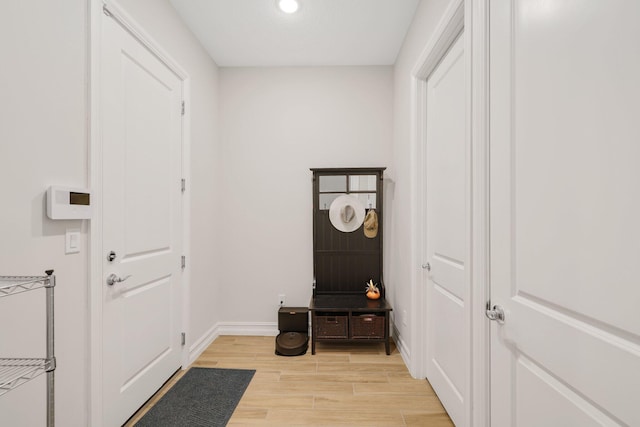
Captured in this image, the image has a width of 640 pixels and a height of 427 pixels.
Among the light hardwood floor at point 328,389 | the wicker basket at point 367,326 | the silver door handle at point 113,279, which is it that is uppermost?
the silver door handle at point 113,279

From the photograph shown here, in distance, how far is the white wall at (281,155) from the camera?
3250 millimetres

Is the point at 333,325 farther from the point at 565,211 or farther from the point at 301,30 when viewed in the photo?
the point at 301,30

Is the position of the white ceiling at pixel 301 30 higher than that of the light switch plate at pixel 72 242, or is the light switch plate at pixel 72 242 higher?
the white ceiling at pixel 301 30

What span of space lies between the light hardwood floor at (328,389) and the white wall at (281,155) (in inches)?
23.6

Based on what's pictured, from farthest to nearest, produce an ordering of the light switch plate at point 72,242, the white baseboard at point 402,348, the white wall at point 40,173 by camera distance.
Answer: the white baseboard at point 402,348 < the light switch plate at point 72,242 < the white wall at point 40,173

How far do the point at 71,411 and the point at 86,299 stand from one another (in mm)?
500

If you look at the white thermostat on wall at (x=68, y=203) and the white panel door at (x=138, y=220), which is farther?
the white panel door at (x=138, y=220)

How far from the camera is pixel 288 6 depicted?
7.66 feet

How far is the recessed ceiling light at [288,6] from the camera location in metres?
2.29

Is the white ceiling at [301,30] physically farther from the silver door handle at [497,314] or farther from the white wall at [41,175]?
the silver door handle at [497,314]

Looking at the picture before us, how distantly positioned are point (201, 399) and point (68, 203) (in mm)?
1482

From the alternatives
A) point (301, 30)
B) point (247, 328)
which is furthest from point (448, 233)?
point (247, 328)

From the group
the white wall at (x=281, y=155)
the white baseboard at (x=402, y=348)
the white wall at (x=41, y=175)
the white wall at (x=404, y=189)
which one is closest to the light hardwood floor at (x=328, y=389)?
the white baseboard at (x=402, y=348)

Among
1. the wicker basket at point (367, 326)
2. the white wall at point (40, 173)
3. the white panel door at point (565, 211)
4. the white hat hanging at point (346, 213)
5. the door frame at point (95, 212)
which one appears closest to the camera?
the white panel door at point (565, 211)
